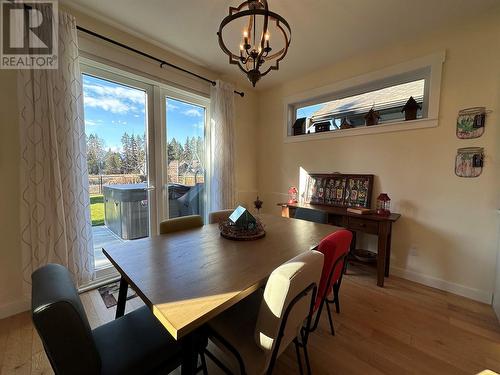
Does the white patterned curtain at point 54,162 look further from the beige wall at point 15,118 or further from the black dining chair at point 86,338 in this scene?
the black dining chair at point 86,338

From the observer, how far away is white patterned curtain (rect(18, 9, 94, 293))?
1720 millimetres

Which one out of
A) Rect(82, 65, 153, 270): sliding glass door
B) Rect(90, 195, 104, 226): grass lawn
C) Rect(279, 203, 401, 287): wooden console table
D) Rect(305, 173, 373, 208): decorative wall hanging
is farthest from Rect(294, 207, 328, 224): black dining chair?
Rect(90, 195, 104, 226): grass lawn

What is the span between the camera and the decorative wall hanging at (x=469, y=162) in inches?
78.5

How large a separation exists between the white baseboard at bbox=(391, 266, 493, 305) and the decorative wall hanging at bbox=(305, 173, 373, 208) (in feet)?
2.72

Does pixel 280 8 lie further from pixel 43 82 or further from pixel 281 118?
pixel 43 82

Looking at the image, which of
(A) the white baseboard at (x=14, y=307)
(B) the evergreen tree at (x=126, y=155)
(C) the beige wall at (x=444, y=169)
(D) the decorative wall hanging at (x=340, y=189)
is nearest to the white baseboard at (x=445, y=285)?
(C) the beige wall at (x=444, y=169)

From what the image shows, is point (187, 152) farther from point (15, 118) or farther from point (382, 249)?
point (382, 249)

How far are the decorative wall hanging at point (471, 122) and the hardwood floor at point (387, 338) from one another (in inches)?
61.7

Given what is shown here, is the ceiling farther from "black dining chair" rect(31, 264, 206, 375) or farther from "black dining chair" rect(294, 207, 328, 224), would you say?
"black dining chair" rect(31, 264, 206, 375)

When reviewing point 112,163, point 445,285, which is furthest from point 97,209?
point 445,285

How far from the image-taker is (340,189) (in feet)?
9.31

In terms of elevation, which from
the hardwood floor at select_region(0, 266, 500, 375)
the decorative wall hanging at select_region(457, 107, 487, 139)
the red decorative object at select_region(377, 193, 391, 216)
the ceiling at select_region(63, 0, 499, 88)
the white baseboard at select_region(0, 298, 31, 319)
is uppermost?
the ceiling at select_region(63, 0, 499, 88)

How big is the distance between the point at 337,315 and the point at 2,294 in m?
2.76

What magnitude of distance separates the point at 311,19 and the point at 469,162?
2.00 meters
